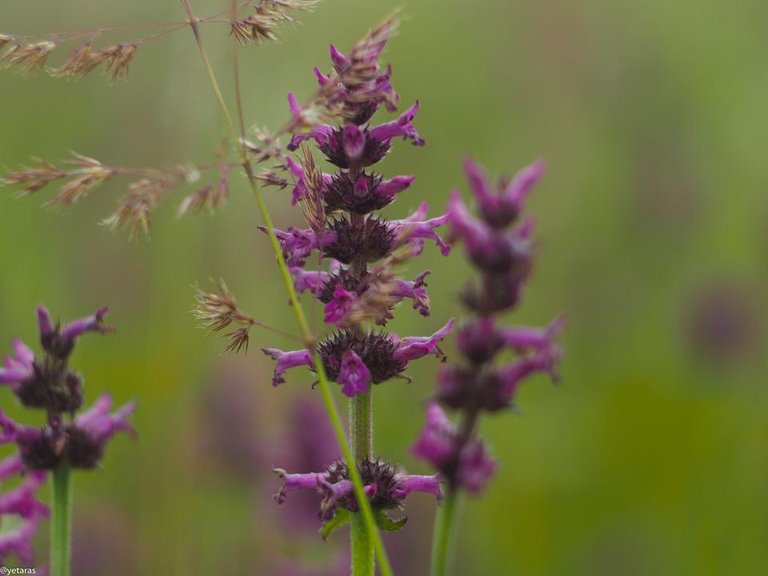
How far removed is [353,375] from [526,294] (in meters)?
6.63

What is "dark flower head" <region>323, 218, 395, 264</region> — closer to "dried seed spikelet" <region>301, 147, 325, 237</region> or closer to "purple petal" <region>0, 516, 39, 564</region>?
"dried seed spikelet" <region>301, 147, 325, 237</region>

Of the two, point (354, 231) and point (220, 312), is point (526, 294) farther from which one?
point (220, 312)

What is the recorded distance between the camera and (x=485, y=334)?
2.04m

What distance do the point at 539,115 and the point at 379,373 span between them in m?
8.56

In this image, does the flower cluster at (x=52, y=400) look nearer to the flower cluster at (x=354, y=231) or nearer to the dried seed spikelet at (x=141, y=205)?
the dried seed spikelet at (x=141, y=205)

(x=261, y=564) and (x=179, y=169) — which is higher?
(x=179, y=169)

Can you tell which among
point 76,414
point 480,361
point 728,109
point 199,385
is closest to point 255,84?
point 199,385

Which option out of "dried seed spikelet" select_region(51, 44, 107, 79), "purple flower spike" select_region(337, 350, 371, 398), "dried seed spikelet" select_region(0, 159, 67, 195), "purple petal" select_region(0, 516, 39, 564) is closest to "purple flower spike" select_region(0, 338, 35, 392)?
"dried seed spikelet" select_region(0, 159, 67, 195)

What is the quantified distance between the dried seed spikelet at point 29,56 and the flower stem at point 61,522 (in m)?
1.03

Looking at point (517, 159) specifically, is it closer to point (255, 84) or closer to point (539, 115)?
point (539, 115)

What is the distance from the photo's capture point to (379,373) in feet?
9.71

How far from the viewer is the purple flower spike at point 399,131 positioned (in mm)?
2855

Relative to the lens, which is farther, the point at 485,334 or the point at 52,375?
the point at 52,375

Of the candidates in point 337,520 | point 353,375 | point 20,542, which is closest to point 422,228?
point 353,375
